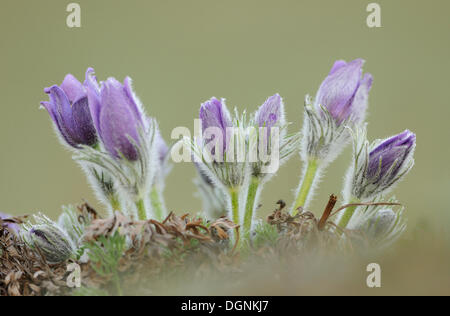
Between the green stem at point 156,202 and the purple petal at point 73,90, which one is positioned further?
the green stem at point 156,202

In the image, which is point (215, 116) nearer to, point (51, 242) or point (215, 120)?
point (215, 120)

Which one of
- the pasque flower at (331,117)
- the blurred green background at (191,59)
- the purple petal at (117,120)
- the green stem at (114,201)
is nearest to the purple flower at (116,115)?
the purple petal at (117,120)

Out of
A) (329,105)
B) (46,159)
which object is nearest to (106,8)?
(46,159)

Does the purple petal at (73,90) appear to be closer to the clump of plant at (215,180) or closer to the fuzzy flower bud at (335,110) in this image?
the clump of plant at (215,180)

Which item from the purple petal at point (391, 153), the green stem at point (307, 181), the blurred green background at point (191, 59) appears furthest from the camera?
the blurred green background at point (191, 59)

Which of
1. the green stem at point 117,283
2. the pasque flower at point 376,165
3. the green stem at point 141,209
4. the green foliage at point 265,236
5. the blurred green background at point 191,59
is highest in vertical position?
the blurred green background at point 191,59

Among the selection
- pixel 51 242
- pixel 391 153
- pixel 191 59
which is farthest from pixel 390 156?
pixel 191 59

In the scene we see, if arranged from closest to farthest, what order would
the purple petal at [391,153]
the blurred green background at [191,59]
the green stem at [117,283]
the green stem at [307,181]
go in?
the green stem at [117,283]
the purple petal at [391,153]
the green stem at [307,181]
the blurred green background at [191,59]
